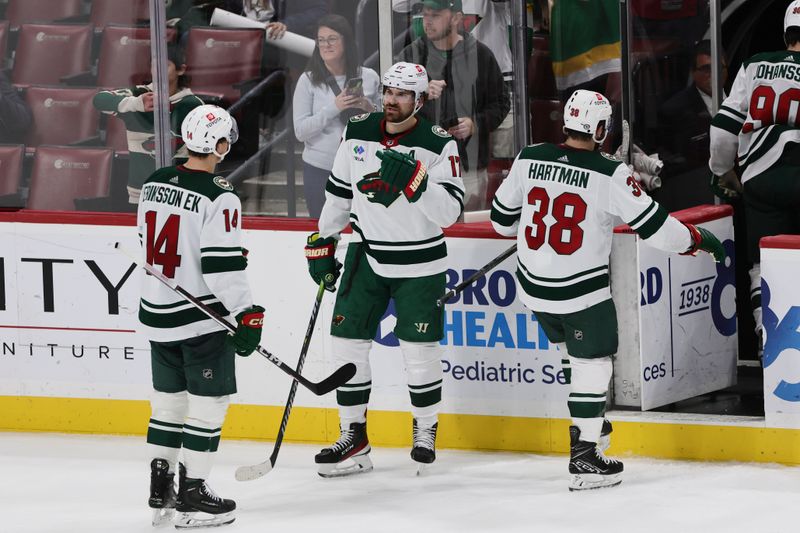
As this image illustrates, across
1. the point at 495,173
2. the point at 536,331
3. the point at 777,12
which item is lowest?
the point at 536,331

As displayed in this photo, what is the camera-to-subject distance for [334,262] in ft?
16.4

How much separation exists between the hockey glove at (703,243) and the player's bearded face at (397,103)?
94cm

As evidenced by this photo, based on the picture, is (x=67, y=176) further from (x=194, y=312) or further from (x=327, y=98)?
(x=194, y=312)

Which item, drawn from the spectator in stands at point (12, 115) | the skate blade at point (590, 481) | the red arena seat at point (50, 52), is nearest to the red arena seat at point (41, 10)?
the red arena seat at point (50, 52)

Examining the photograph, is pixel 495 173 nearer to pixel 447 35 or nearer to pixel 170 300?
pixel 447 35

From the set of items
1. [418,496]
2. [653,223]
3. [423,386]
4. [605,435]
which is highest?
[653,223]

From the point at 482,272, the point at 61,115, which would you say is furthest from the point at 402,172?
the point at 61,115

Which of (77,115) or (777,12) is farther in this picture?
(777,12)

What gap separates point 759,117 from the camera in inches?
214

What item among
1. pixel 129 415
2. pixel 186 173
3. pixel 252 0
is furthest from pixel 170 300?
pixel 252 0

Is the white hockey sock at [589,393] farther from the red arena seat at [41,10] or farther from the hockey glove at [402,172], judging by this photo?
the red arena seat at [41,10]

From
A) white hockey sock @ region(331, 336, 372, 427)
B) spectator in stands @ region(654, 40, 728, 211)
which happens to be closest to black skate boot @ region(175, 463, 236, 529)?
white hockey sock @ region(331, 336, 372, 427)

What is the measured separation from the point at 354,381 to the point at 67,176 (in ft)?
5.40

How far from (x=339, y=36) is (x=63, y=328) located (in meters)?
1.45
